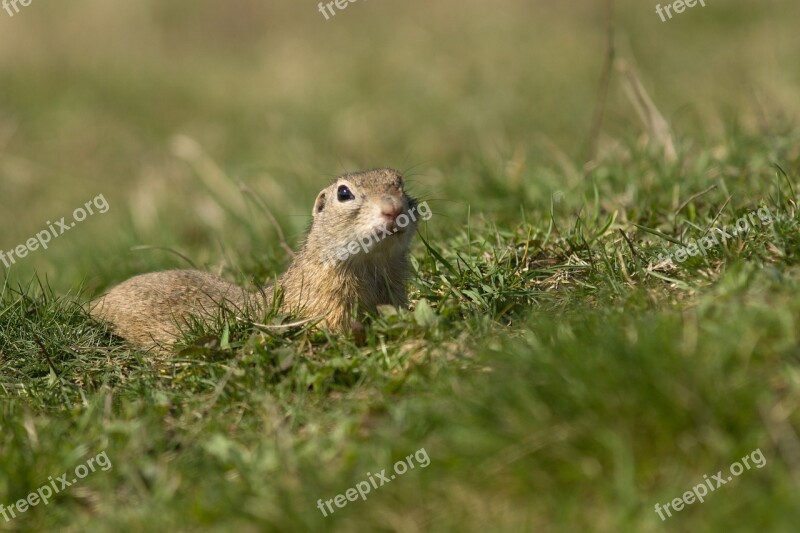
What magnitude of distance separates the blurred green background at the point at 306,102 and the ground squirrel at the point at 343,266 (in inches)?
34.1

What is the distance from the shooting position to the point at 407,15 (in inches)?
528

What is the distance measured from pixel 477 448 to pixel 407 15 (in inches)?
443

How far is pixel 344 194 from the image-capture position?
15.7 feet

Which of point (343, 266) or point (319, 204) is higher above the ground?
point (319, 204)

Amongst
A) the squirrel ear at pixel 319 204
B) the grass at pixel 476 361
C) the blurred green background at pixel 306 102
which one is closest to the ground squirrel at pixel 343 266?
the squirrel ear at pixel 319 204

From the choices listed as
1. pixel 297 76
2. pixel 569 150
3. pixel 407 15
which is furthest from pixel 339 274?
pixel 407 15

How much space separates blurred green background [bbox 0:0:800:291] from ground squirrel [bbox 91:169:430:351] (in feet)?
2.84

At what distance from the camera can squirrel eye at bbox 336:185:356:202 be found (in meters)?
4.75

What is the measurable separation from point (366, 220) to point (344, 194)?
0.34 meters

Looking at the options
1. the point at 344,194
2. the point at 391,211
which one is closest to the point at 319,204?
the point at 344,194

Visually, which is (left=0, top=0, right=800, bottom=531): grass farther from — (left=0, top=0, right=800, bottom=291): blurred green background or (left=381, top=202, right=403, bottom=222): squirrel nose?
(left=381, top=202, right=403, bottom=222): squirrel nose

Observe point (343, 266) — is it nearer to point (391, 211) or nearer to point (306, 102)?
point (391, 211)

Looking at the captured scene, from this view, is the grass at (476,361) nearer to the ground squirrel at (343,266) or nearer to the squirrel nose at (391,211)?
the ground squirrel at (343,266)

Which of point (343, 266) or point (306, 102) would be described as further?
point (306, 102)
